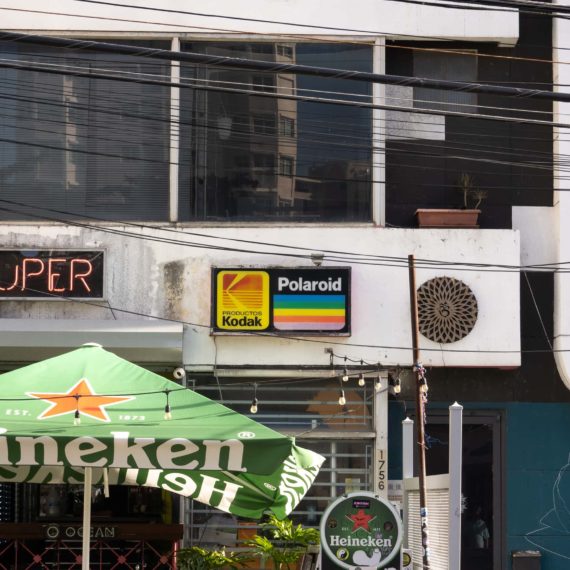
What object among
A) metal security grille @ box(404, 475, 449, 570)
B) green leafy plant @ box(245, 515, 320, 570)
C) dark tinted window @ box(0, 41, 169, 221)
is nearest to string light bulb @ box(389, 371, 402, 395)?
green leafy plant @ box(245, 515, 320, 570)

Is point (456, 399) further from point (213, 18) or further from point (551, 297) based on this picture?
point (213, 18)

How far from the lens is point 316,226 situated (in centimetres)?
1519

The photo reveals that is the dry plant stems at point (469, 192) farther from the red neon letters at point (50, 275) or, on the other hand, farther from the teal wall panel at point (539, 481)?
the red neon letters at point (50, 275)

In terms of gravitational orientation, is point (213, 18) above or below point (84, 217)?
above

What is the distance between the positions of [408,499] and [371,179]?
5.88 metres

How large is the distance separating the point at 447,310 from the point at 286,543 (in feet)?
12.2

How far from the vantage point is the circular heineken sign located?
9.20 meters

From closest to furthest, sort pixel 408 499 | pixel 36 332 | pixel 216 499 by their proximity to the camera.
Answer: pixel 216 499, pixel 408 499, pixel 36 332

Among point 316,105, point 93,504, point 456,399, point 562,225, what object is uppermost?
point 316,105

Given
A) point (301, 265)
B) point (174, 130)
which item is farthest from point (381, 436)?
point (174, 130)

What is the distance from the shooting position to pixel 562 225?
15.4 meters

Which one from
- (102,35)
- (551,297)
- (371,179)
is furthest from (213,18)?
(551,297)

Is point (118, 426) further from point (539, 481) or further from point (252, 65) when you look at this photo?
point (539, 481)

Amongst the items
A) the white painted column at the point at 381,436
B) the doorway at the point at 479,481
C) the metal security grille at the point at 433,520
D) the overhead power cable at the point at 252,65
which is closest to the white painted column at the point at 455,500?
the metal security grille at the point at 433,520
